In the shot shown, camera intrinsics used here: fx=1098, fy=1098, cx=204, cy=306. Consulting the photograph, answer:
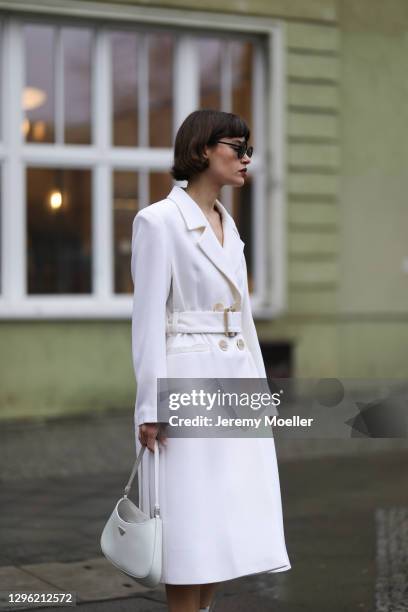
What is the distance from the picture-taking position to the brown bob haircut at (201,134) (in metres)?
3.84

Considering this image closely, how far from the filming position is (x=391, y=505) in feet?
23.4

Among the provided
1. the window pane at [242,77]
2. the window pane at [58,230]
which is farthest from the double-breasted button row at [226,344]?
the window pane at [242,77]

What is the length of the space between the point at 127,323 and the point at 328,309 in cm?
237

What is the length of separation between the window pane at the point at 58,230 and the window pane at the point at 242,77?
191 centimetres

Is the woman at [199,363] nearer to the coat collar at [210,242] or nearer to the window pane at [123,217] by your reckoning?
the coat collar at [210,242]

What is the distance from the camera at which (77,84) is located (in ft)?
37.1

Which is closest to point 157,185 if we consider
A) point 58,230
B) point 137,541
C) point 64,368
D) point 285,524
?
point 58,230

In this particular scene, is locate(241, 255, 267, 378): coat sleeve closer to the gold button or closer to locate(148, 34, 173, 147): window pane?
the gold button

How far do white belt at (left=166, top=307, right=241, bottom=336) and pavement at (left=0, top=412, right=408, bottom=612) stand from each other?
1.58 meters

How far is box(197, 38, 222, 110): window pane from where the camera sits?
11.9m

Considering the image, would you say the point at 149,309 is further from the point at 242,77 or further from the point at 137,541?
the point at 242,77

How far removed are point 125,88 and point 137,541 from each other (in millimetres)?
8593

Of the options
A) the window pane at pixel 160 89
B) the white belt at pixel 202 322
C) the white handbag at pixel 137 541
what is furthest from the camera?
the window pane at pixel 160 89

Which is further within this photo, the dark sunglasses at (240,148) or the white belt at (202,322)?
the dark sunglasses at (240,148)
